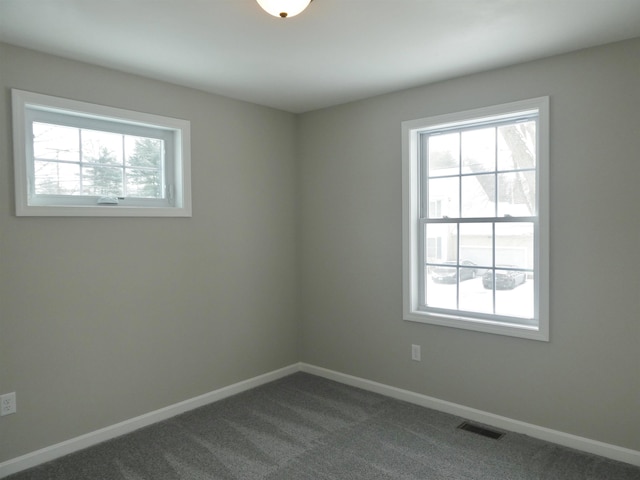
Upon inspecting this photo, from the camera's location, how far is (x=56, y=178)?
9.47 feet

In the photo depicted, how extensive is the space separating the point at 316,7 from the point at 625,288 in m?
2.38

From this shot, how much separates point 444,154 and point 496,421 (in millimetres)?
2007

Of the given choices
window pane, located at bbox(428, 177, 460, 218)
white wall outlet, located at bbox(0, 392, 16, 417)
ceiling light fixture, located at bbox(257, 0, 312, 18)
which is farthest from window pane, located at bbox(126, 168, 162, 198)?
window pane, located at bbox(428, 177, 460, 218)

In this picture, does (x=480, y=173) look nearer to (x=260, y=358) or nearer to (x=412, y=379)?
(x=412, y=379)

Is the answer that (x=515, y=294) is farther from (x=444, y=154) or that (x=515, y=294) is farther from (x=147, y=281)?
(x=147, y=281)

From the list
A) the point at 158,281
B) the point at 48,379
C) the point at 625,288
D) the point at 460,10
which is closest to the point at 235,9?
the point at 460,10

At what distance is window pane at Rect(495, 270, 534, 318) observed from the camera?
10.1ft

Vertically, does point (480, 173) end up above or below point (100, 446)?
above

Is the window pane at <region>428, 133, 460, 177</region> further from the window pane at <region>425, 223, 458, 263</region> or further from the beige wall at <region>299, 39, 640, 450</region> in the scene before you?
the window pane at <region>425, 223, 458, 263</region>

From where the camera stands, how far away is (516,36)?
2562 mm

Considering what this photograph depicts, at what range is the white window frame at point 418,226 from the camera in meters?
2.92

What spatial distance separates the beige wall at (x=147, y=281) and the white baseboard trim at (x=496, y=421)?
0.78 m

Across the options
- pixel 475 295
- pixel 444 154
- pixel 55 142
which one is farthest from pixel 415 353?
pixel 55 142

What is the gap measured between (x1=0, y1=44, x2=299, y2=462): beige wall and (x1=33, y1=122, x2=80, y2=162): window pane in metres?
0.20
